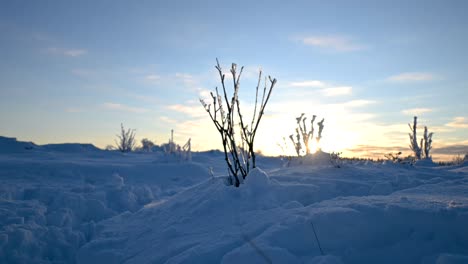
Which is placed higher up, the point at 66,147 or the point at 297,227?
the point at 66,147

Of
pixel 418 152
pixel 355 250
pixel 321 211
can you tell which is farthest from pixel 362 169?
pixel 418 152

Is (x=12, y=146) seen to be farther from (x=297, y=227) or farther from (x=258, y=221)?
(x=297, y=227)

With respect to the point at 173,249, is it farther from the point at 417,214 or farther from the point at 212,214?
the point at 417,214

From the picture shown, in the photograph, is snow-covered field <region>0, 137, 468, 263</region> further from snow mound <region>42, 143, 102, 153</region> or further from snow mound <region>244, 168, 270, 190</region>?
snow mound <region>42, 143, 102, 153</region>

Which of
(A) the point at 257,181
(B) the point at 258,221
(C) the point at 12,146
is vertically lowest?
(B) the point at 258,221

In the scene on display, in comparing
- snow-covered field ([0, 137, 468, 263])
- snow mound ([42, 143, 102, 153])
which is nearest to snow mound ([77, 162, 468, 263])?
snow-covered field ([0, 137, 468, 263])

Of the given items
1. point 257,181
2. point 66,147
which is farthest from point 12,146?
point 257,181

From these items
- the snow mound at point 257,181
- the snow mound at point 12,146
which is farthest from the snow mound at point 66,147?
the snow mound at point 257,181

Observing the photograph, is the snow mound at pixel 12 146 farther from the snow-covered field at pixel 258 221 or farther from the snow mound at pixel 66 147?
the snow-covered field at pixel 258 221

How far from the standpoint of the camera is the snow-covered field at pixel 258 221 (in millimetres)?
2119

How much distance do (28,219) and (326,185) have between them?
3.61 m

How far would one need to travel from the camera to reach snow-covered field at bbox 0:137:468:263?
212 centimetres

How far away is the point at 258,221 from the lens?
2.70m

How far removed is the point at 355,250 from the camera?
2.08 metres
